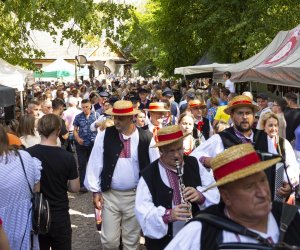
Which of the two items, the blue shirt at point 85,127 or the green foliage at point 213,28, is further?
the green foliage at point 213,28

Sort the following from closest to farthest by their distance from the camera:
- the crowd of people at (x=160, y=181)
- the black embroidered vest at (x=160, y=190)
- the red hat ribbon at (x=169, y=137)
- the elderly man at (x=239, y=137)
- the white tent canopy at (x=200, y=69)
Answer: the crowd of people at (x=160, y=181), the black embroidered vest at (x=160, y=190), the red hat ribbon at (x=169, y=137), the elderly man at (x=239, y=137), the white tent canopy at (x=200, y=69)

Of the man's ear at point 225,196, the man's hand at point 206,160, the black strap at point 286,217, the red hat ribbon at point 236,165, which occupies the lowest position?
the man's hand at point 206,160

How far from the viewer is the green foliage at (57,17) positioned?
43.9ft

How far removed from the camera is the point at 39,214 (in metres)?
4.42

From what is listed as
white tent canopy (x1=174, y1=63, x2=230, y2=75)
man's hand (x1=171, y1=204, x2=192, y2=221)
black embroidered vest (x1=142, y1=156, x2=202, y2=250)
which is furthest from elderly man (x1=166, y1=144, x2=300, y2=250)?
white tent canopy (x1=174, y1=63, x2=230, y2=75)

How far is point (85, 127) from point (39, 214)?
5.74 meters

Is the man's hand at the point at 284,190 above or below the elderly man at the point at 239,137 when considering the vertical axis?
below

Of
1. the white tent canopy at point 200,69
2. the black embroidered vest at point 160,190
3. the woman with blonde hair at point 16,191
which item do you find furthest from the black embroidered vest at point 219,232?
the white tent canopy at point 200,69

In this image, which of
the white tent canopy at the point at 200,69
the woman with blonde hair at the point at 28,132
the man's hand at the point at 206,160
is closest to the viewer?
the man's hand at the point at 206,160

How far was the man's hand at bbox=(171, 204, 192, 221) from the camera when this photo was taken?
12.9 ft

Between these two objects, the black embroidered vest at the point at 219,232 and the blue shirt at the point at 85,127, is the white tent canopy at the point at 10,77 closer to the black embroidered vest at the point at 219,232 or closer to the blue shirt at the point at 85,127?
the blue shirt at the point at 85,127

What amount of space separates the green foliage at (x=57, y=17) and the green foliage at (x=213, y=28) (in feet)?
2.30

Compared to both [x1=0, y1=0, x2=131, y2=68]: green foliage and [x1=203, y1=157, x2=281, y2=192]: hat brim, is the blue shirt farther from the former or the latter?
[x1=203, y1=157, x2=281, y2=192]: hat brim

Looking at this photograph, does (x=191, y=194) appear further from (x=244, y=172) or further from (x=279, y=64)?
(x=279, y=64)
